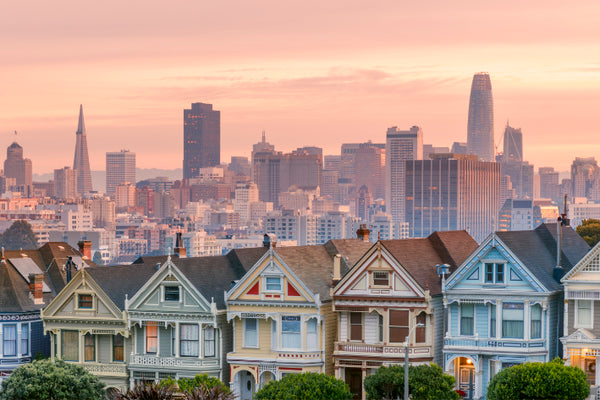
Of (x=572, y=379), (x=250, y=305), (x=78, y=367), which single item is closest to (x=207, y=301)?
(x=250, y=305)

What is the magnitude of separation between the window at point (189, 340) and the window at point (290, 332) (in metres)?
4.23

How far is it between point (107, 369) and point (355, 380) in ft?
38.8

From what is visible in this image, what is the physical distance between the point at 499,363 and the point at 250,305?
36.6 ft

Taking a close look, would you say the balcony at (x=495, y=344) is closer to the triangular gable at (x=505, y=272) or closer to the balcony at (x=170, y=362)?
the triangular gable at (x=505, y=272)

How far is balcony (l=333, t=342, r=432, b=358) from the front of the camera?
206 feet

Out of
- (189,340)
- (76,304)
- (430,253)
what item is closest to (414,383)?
(430,253)

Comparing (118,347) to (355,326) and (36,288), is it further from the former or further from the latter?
(355,326)

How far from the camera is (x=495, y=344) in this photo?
2426 inches

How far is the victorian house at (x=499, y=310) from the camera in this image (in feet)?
200

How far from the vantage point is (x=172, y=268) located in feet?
220

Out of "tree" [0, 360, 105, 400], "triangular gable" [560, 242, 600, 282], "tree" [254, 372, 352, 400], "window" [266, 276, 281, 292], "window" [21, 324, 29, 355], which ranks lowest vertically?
"tree" [0, 360, 105, 400]

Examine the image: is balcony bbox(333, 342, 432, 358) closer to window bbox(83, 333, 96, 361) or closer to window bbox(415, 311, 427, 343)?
window bbox(415, 311, 427, 343)

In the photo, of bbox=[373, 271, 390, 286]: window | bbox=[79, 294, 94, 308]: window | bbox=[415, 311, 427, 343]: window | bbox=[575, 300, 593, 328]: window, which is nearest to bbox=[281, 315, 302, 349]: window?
bbox=[373, 271, 390, 286]: window

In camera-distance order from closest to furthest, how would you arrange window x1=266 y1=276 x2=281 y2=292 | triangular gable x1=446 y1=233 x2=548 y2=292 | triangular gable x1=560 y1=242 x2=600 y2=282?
triangular gable x1=560 y1=242 x2=600 y2=282 → triangular gable x1=446 y1=233 x2=548 y2=292 → window x1=266 y1=276 x2=281 y2=292
